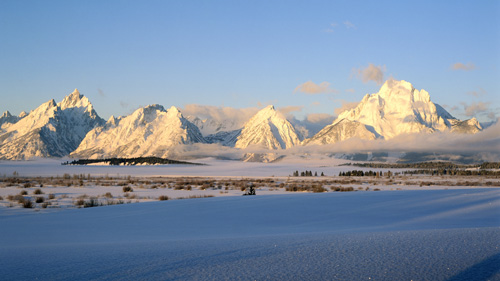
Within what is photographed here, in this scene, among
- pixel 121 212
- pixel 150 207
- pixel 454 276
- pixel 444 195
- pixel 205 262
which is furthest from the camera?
pixel 444 195

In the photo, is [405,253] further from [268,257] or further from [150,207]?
[150,207]

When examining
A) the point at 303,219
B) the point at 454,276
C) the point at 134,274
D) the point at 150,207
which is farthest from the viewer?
the point at 150,207

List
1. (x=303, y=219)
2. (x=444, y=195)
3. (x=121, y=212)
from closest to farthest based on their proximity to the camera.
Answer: (x=303, y=219) → (x=121, y=212) → (x=444, y=195)

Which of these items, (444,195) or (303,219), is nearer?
(303,219)

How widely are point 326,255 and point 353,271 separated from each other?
80 cm

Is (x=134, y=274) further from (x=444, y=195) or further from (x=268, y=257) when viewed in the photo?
(x=444, y=195)

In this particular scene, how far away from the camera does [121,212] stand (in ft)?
48.1

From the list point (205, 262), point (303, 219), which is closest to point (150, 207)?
point (303, 219)

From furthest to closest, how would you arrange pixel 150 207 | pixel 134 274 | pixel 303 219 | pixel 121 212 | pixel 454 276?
pixel 150 207 → pixel 121 212 → pixel 303 219 → pixel 134 274 → pixel 454 276

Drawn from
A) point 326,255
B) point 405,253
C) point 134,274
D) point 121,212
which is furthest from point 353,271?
point 121,212

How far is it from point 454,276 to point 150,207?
12.5 m

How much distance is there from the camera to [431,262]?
5.34 meters

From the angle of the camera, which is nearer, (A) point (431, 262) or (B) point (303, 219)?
(A) point (431, 262)

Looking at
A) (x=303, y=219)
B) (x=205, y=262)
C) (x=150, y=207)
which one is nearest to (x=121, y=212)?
(x=150, y=207)
